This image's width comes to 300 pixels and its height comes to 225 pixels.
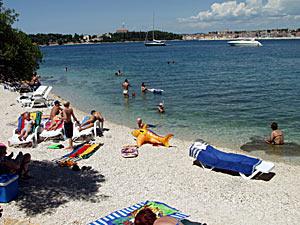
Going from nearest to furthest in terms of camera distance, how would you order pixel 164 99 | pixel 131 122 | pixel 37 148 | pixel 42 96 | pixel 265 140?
1. pixel 37 148
2. pixel 265 140
3. pixel 131 122
4. pixel 42 96
5. pixel 164 99

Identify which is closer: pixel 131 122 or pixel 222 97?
pixel 131 122

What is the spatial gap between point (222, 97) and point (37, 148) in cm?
1555

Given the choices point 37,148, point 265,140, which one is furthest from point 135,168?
point 265,140

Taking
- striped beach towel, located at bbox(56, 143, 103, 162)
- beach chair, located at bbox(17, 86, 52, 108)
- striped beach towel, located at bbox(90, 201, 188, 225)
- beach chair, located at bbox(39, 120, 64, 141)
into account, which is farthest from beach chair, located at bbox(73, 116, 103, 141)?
beach chair, located at bbox(17, 86, 52, 108)

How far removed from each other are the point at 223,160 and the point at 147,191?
8.80 ft

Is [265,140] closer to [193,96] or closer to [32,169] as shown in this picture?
[32,169]

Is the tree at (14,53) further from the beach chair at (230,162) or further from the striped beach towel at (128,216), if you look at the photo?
the beach chair at (230,162)

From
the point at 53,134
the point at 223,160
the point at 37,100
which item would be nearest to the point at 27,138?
the point at 53,134

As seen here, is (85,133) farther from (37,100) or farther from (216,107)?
(216,107)

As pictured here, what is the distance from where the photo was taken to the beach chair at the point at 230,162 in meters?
9.60

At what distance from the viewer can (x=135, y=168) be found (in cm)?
1013

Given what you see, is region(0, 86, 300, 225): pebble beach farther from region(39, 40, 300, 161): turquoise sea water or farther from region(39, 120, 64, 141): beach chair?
region(39, 40, 300, 161): turquoise sea water

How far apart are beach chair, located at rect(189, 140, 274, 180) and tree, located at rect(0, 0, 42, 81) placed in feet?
18.2

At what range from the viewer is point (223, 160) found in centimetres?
1000
